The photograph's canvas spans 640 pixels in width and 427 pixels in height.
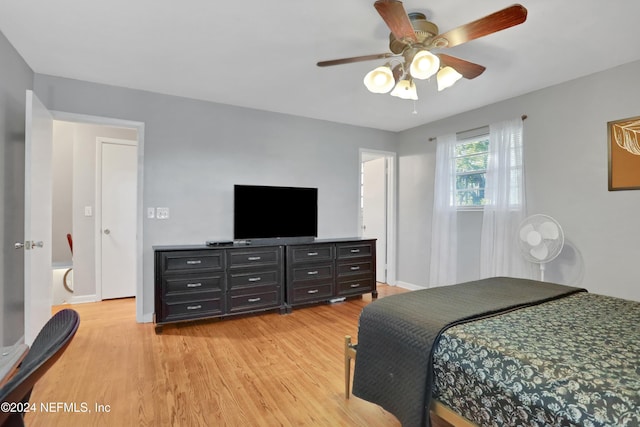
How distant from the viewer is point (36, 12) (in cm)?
210

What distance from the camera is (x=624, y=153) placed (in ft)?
9.18

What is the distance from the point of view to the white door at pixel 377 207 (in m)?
5.28

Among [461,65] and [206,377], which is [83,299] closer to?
[206,377]

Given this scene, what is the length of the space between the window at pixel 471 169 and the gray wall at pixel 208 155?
1.49 meters

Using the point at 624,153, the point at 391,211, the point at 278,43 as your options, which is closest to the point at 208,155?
the point at 278,43

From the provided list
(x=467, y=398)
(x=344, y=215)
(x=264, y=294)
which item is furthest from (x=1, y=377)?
(x=344, y=215)

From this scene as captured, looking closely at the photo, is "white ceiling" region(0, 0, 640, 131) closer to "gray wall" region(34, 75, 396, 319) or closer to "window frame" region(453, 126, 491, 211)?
"gray wall" region(34, 75, 396, 319)

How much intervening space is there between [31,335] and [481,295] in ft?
10.3

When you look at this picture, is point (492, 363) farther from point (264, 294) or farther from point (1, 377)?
point (264, 294)

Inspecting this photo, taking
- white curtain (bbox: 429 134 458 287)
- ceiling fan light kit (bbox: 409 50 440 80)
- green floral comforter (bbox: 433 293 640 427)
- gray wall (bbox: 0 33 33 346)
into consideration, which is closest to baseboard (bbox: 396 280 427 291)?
white curtain (bbox: 429 134 458 287)

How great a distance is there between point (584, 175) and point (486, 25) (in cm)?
224

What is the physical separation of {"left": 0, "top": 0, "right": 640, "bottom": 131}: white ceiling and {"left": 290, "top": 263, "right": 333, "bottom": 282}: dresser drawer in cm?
198

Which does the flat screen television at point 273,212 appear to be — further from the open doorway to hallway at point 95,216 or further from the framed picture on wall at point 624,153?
the framed picture on wall at point 624,153

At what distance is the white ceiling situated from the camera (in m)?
2.04
